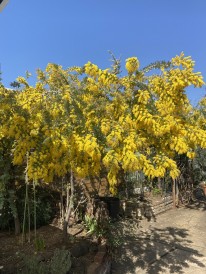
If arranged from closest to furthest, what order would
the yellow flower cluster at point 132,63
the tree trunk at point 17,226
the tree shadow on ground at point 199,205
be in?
the yellow flower cluster at point 132,63, the tree trunk at point 17,226, the tree shadow on ground at point 199,205

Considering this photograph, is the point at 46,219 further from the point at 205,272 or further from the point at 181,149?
the point at 181,149

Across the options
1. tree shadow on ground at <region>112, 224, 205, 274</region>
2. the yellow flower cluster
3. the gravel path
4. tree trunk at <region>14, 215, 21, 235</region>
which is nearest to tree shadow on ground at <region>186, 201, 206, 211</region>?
the gravel path

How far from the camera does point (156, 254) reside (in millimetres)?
6184

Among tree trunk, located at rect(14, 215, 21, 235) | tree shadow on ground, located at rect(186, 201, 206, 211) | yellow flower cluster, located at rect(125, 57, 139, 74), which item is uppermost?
yellow flower cluster, located at rect(125, 57, 139, 74)

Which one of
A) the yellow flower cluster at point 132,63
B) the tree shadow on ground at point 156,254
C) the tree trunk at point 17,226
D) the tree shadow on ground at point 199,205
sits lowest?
the tree shadow on ground at point 156,254

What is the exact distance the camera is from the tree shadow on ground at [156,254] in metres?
5.59

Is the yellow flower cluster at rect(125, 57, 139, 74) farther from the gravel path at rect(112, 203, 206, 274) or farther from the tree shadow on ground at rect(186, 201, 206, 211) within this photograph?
the tree shadow on ground at rect(186, 201, 206, 211)

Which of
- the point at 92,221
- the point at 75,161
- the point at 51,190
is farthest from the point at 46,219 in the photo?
the point at 75,161

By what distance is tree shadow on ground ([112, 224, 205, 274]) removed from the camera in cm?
559

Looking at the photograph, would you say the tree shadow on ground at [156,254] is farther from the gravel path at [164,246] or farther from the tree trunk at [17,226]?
the tree trunk at [17,226]

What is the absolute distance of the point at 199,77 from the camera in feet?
13.9

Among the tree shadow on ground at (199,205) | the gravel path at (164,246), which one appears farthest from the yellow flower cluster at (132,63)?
the tree shadow on ground at (199,205)

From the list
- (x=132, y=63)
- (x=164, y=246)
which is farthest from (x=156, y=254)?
(x=132, y=63)

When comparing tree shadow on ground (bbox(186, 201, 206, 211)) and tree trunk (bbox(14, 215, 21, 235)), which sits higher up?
tree trunk (bbox(14, 215, 21, 235))
